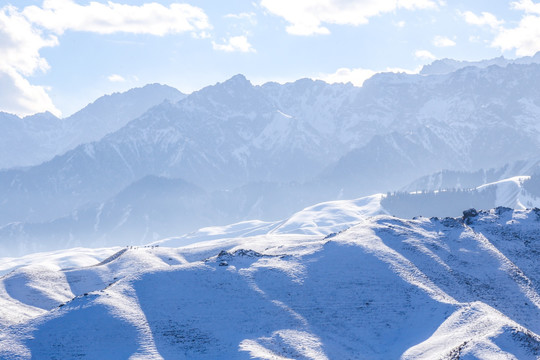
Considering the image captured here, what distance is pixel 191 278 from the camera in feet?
340

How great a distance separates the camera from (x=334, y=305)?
325 feet

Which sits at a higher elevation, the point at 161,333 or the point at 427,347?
the point at 161,333

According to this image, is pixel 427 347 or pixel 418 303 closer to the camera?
pixel 427 347

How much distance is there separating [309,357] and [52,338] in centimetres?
3156

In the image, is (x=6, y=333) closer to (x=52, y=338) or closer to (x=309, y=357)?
(x=52, y=338)

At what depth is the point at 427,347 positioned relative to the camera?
87000mm

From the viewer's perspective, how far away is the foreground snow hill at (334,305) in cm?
8550

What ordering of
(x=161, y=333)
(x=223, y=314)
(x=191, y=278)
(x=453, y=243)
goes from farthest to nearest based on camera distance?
(x=453, y=243) < (x=191, y=278) < (x=223, y=314) < (x=161, y=333)

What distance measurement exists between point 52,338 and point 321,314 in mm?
35484

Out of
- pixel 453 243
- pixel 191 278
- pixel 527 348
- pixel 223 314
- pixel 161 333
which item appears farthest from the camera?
pixel 453 243

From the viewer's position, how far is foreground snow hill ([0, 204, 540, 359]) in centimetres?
8550

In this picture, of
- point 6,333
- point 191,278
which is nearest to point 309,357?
point 191,278

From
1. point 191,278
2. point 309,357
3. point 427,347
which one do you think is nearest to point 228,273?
point 191,278

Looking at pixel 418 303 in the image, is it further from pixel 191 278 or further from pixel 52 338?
pixel 52 338
